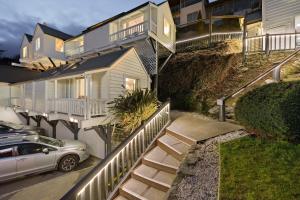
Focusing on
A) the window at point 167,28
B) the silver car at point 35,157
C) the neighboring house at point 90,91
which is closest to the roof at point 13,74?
the neighboring house at point 90,91

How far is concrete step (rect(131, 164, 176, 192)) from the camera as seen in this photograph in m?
4.62

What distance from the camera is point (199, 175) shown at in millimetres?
4363

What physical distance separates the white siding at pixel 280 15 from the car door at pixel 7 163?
1786 cm

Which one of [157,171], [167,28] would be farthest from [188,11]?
[157,171]

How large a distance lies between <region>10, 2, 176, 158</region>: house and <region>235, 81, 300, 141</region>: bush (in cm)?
737

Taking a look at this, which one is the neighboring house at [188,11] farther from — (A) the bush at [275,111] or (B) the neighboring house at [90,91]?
(A) the bush at [275,111]

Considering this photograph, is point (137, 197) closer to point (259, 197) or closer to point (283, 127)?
point (259, 197)

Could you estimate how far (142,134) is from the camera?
596 cm

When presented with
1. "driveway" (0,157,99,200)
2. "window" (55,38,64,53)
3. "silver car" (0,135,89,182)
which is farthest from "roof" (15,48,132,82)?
"window" (55,38,64,53)

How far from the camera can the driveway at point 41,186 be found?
8156 mm

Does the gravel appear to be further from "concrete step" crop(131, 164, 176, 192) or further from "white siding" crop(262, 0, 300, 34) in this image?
"white siding" crop(262, 0, 300, 34)

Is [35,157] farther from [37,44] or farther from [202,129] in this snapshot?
[37,44]

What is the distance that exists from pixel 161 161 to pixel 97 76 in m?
8.87

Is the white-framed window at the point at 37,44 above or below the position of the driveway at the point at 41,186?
above
